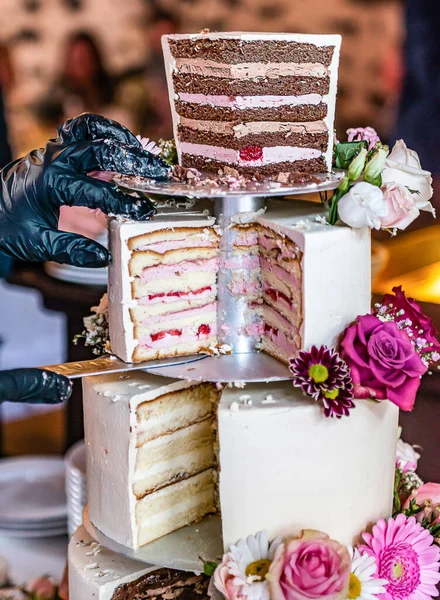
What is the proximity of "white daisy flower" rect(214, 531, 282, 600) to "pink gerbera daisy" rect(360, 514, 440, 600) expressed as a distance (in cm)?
22

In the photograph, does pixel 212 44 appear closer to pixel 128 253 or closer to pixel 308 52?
pixel 308 52

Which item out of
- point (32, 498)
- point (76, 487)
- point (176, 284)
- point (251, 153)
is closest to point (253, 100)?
point (251, 153)

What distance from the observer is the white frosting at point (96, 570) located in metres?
1.90

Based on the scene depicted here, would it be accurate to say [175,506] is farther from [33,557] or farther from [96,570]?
[33,557]

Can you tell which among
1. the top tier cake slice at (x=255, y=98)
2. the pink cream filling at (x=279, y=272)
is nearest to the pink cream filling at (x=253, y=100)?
the top tier cake slice at (x=255, y=98)

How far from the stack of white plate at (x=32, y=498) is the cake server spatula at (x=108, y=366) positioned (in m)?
1.25

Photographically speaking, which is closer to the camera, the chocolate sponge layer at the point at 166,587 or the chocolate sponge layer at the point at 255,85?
the chocolate sponge layer at the point at 255,85

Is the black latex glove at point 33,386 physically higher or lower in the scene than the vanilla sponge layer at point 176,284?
lower

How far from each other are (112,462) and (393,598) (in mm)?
672

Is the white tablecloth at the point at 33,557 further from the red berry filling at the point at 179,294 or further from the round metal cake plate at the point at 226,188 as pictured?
the round metal cake plate at the point at 226,188

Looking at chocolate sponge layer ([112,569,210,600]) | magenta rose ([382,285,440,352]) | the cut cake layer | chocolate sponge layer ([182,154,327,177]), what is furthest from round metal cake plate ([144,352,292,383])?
chocolate sponge layer ([112,569,210,600])

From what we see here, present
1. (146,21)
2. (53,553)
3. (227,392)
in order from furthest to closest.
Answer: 1. (146,21)
2. (53,553)
3. (227,392)

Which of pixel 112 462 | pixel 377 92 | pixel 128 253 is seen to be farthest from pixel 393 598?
pixel 377 92

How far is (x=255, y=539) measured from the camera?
170 centimetres
